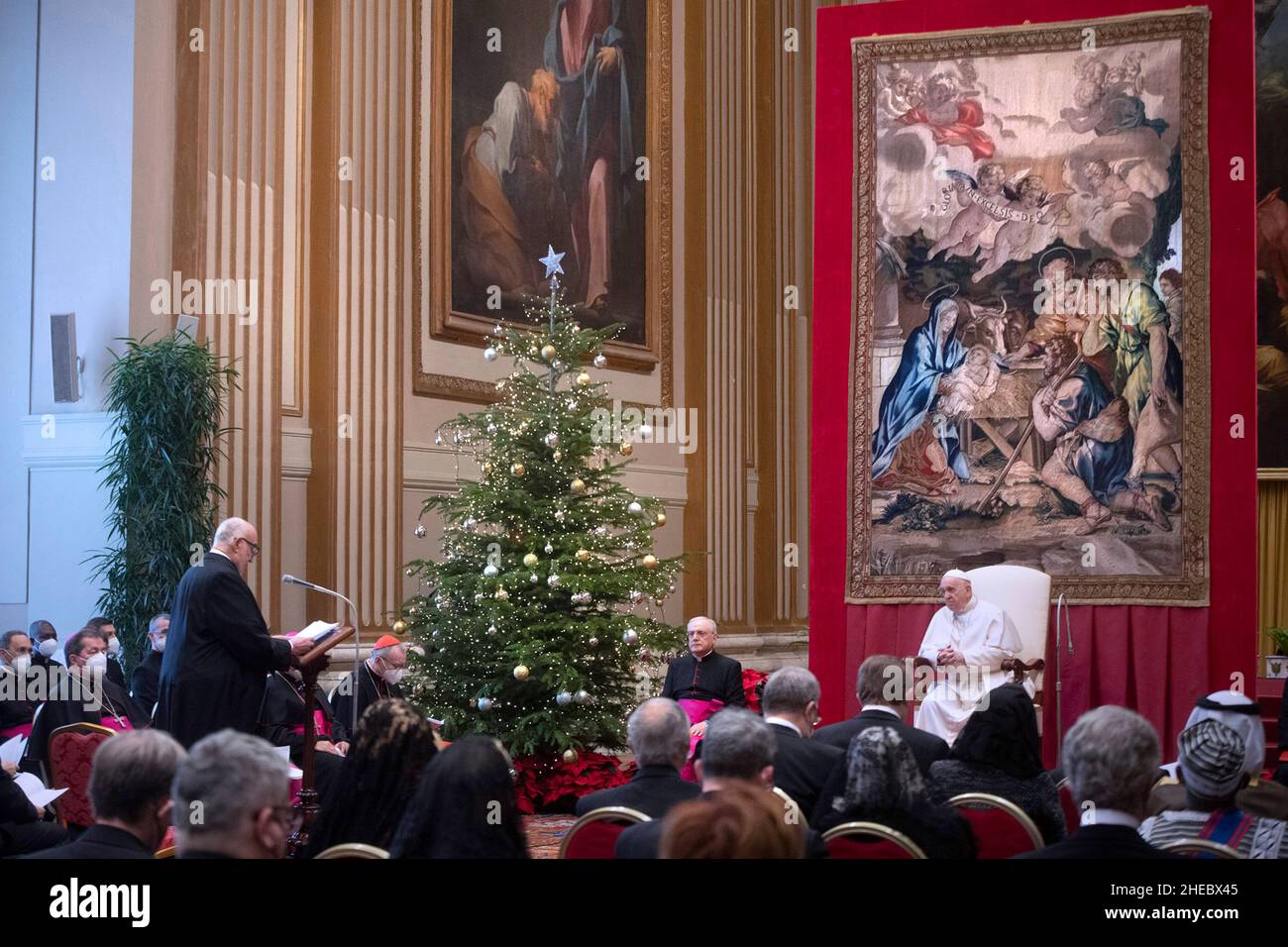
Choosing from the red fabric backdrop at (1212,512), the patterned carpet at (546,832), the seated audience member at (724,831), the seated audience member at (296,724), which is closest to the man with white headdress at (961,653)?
the red fabric backdrop at (1212,512)

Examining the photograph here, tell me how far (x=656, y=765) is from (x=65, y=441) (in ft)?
21.3

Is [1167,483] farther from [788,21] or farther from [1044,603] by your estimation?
[788,21]

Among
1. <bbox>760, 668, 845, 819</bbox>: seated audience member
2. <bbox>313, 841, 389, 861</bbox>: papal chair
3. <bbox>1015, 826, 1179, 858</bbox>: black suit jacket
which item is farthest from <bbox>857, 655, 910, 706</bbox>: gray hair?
<bbox>313, 841, 389, 861</bbox>: papal chair

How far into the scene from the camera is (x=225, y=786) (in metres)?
2.90

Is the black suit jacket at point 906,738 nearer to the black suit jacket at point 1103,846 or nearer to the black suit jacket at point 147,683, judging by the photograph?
the black suit jacket at point 1103,846

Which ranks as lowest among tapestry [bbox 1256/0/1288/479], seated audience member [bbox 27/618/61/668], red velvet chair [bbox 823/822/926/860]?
seated audience member [bbox 27/618/61/668]

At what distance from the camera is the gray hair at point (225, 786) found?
2895 millimetres

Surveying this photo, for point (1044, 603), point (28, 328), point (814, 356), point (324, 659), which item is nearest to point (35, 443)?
point (28, 328)

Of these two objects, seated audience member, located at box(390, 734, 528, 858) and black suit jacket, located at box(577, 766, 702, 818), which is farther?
black suit jacket, located at box(577, 766, 702, 818)

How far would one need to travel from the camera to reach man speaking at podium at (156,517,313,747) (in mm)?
7012

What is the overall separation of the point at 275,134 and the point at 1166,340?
6207 millimetres

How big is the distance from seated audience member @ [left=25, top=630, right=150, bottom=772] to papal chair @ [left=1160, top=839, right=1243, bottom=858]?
438 cm

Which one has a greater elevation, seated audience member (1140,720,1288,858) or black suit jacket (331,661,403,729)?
seated audience member (1140,720,1288,858)

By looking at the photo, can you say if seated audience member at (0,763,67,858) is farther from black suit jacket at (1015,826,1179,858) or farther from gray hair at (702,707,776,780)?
black suit jacket at (1015,826,1179,858)
